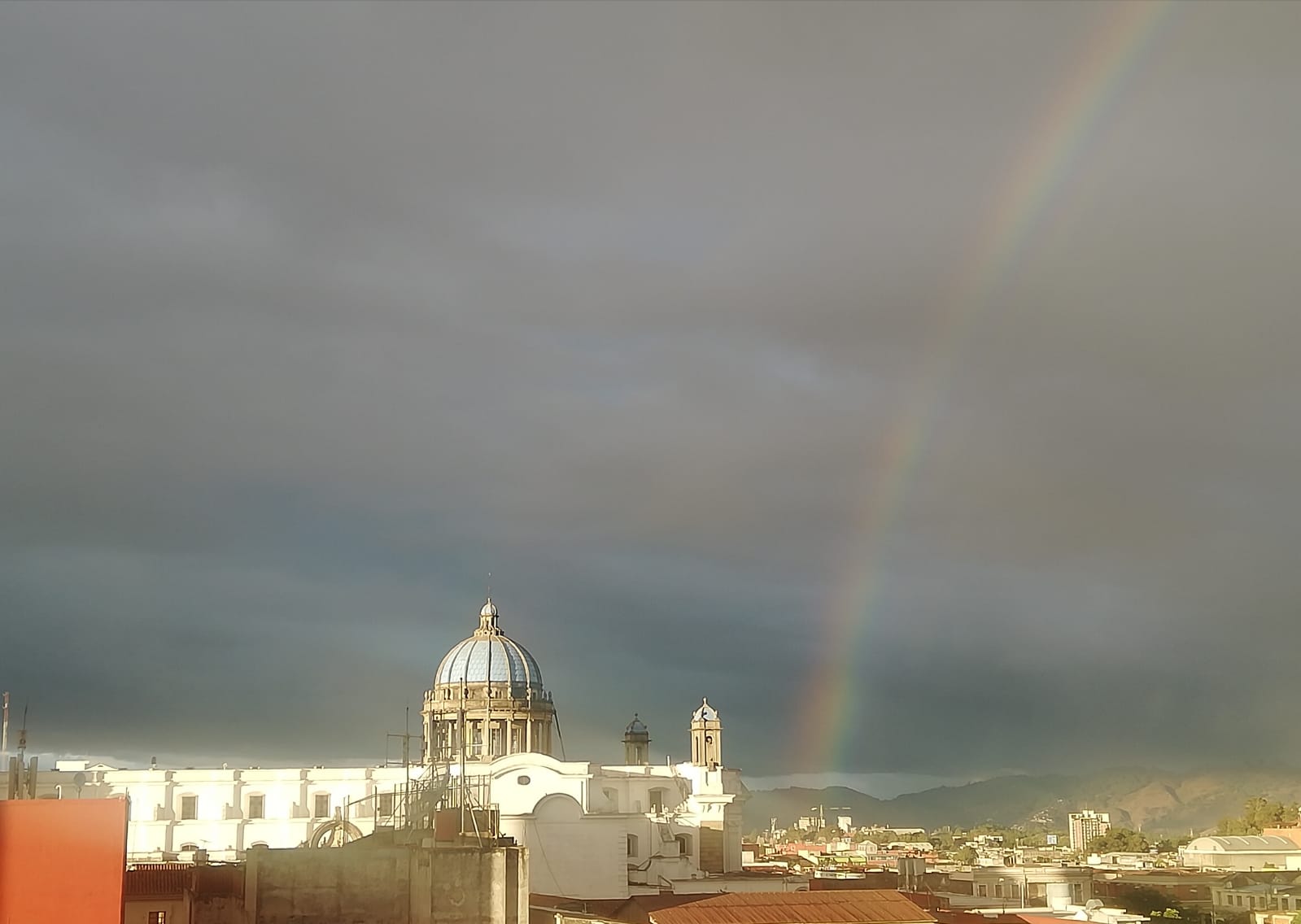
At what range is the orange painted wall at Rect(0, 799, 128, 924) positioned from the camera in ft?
120

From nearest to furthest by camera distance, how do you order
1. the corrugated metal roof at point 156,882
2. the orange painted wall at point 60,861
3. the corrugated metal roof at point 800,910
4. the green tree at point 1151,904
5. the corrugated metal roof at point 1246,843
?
the orange painted wall at point 60,861, the corrugated metal roof at point 156,882, the corrugated metal roof at point 800,910, the green tree at point 1151,904, the corrugated metal roof at point 1246,843

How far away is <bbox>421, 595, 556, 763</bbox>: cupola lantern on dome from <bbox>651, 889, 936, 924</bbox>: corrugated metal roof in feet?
184

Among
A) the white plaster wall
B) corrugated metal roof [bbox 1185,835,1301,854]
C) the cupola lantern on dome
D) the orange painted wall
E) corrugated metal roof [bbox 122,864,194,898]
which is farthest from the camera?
corrugated metal roof [bbox 1185,835,1301,854]

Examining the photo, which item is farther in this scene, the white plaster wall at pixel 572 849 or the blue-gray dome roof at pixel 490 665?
Result: the blue-gray dome roof at pixel 490 665

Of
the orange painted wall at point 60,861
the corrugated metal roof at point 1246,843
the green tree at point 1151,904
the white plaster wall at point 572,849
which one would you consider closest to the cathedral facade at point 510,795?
the white plaster wall at point 572,849

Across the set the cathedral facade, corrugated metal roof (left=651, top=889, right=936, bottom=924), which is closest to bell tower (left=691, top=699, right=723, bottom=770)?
the cathedral facade

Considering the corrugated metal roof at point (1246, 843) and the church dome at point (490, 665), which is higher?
the church dome at point (490, 665)

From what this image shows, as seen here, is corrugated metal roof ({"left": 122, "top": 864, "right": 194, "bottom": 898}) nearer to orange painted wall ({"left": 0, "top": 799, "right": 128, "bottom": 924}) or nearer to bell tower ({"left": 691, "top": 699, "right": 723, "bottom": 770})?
orange painted wall ({"left": 0, "top": 799, "right": 128, "bottom": 924})

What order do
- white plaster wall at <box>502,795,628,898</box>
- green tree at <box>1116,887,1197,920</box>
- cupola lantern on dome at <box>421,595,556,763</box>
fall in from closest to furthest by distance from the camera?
green tree at <box>1116,887,1197,920</box>
white plaster wall at <box>502,795,628,898</box>
cupola lantern on dome at <box>421,595,556,763</box>

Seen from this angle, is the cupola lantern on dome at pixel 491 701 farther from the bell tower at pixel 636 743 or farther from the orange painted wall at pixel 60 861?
the orange painted wall at pixel 60 861

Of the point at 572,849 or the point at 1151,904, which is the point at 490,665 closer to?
the point at 572,849

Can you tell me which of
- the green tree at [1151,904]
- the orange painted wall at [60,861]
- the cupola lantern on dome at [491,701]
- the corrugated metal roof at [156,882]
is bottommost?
the green tree at [1151,904]

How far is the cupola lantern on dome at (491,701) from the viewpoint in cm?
12019

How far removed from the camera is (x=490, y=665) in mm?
122500
